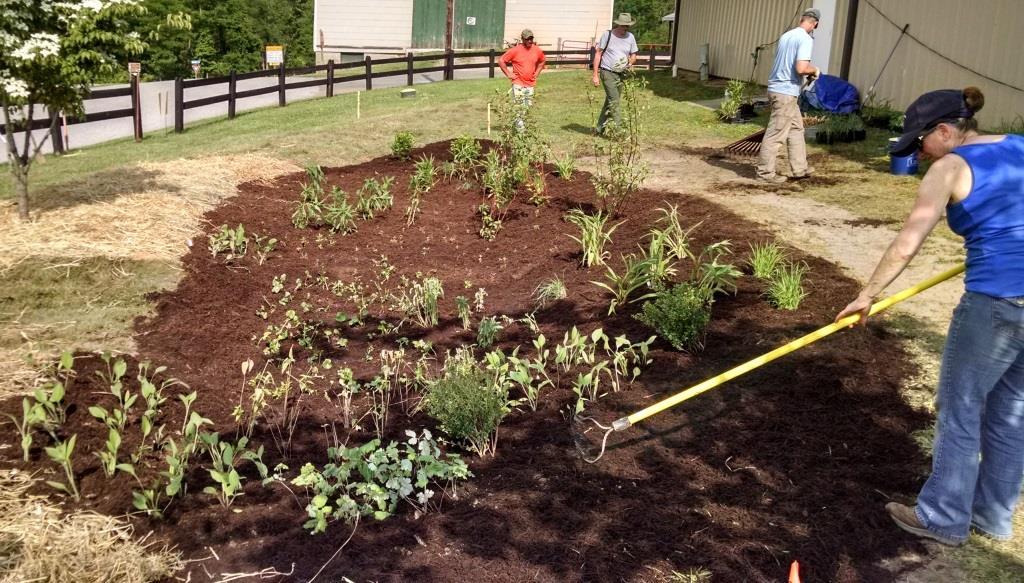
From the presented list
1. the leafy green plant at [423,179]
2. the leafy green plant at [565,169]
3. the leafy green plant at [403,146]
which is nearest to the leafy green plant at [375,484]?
the leafy green plant at [423,179]

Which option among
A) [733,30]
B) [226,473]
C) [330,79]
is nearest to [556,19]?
[330,79]

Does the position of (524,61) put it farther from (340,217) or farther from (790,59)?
(340,217)

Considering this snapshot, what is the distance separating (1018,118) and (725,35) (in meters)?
10.4

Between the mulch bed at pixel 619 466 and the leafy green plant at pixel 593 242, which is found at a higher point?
the leafy green plant at pixel 593 242

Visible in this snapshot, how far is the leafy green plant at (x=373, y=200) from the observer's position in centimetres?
876

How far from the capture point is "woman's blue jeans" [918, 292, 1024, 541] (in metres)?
3.40

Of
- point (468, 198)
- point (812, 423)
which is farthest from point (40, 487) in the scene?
point (468, 198)

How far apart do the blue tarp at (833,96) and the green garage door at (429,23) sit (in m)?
22.8

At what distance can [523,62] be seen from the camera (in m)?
12.3

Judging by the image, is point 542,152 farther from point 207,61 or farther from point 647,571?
point 207,61

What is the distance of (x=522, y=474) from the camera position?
4105mm

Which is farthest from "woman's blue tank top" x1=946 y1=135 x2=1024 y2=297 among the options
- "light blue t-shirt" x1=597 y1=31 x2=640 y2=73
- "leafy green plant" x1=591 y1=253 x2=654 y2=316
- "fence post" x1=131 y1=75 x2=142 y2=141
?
"fence post" x1=131 y1=75 x2=142 y2=141

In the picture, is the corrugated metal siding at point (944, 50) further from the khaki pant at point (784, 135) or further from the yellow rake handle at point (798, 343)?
the yellow rake handle at point (798, 343)

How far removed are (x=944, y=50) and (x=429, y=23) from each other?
24.8 meters
